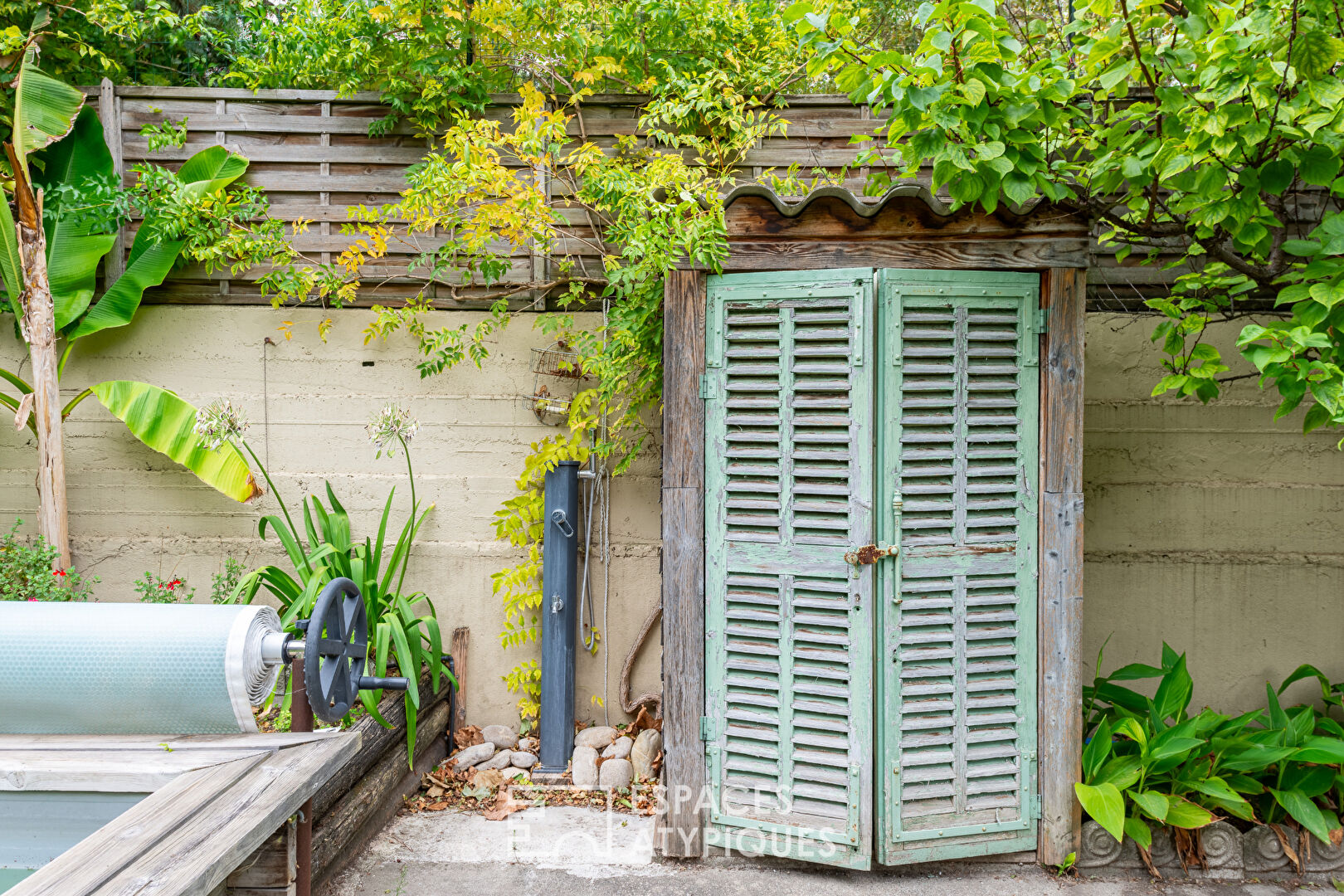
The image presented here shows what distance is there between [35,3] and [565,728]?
4.24 meters

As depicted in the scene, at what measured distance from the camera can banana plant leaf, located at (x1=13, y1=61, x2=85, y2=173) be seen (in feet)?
11.6

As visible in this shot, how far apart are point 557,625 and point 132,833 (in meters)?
2.07

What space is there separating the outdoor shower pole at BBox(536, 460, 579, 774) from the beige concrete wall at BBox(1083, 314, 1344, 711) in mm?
2534

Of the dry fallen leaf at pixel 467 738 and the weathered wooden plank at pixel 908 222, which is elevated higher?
the weathered wooden plank at pixel 908 222

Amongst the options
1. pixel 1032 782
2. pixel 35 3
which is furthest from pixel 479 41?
pixel 1032 782

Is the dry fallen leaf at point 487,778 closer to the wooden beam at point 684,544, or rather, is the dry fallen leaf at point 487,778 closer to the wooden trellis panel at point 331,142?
the wooden beam at point 684,544

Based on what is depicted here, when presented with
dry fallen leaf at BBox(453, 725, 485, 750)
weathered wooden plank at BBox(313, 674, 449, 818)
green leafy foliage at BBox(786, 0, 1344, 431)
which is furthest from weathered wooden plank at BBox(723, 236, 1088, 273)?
dry fallen leaf at BBox(453, 725, 485, 750)

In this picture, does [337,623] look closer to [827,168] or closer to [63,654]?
[63,654]

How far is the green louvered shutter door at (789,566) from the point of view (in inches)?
116

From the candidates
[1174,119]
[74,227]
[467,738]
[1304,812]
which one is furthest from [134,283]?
[1304,812]

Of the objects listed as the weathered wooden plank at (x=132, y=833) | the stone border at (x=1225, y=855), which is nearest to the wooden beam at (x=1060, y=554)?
the stone border at (x=1225, y=855)

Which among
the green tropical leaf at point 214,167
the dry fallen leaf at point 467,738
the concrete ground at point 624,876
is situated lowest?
the concrete ground at point 624,876

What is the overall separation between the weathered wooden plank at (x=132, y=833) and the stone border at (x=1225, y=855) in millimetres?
2975

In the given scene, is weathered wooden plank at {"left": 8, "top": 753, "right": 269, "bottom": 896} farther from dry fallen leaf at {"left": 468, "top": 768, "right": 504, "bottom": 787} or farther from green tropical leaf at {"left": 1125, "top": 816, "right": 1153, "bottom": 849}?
green tropical leaf at {"left": 1125, "top": 816, "right": 1153, "bottom": 849}
